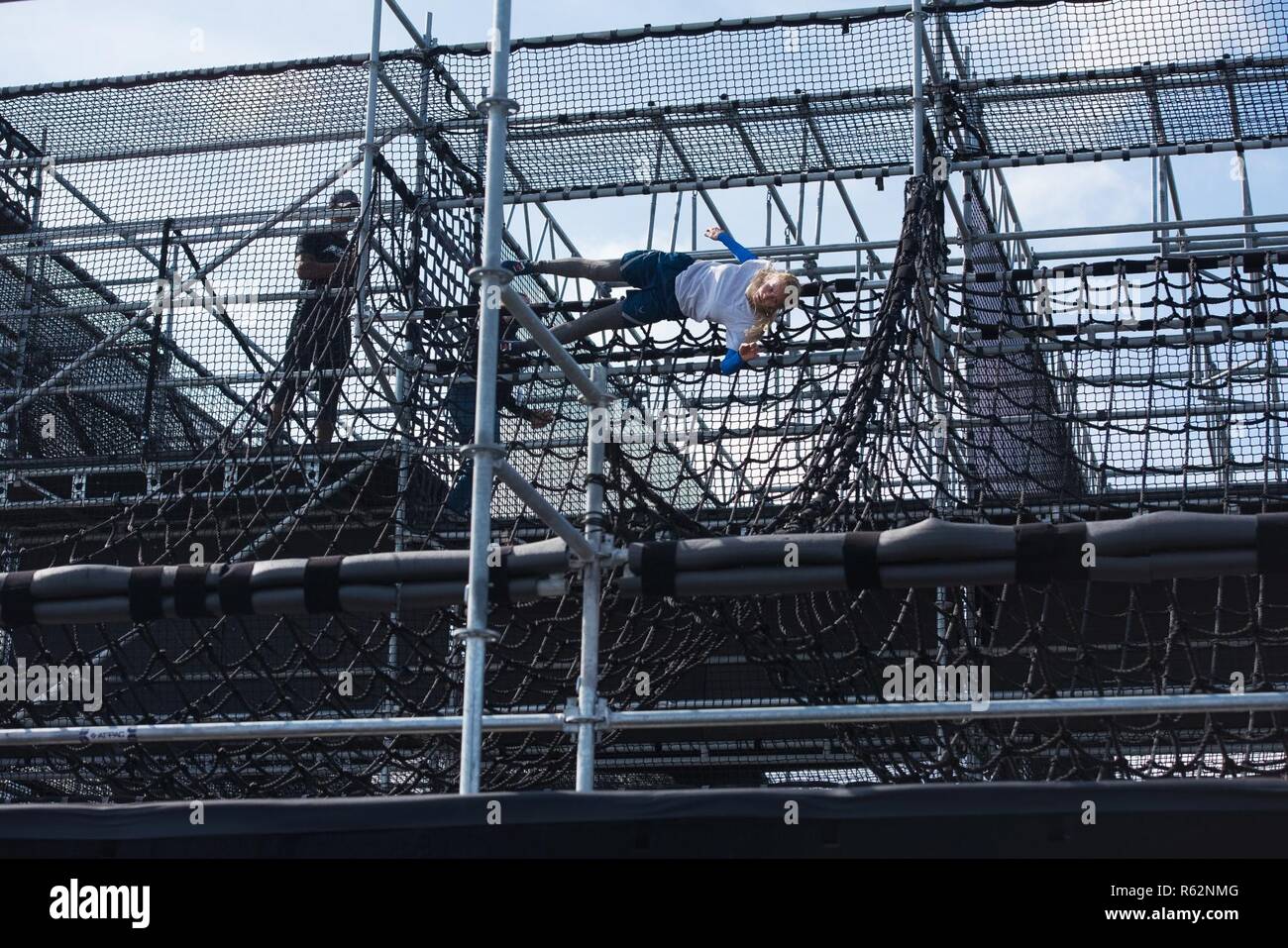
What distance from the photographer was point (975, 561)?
6047 millimetres

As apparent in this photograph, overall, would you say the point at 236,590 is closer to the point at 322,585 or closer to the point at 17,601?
the point at 322,585

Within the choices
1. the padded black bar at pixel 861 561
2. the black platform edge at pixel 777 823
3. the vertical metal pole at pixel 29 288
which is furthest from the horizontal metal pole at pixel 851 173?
the black platform edge at pixel 777 823

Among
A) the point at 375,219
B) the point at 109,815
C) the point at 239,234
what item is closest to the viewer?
the point at 109,815

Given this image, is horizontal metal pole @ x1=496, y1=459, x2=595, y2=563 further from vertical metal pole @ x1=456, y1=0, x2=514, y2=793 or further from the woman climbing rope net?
the woman climbing rope net

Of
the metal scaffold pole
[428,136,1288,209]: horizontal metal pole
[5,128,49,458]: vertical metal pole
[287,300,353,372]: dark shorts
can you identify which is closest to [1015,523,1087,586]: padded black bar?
[287,300,353,372]: dark shorts

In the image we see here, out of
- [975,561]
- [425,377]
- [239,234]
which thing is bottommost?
[975,561]

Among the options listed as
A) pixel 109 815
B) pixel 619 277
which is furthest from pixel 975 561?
pixel 619 277

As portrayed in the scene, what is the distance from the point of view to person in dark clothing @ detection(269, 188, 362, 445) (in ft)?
31.2

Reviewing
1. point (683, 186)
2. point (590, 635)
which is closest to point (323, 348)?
point (683, 186)

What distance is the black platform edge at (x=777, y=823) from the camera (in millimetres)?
5105

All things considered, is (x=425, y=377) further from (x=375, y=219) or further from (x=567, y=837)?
(x=567, y=837)
